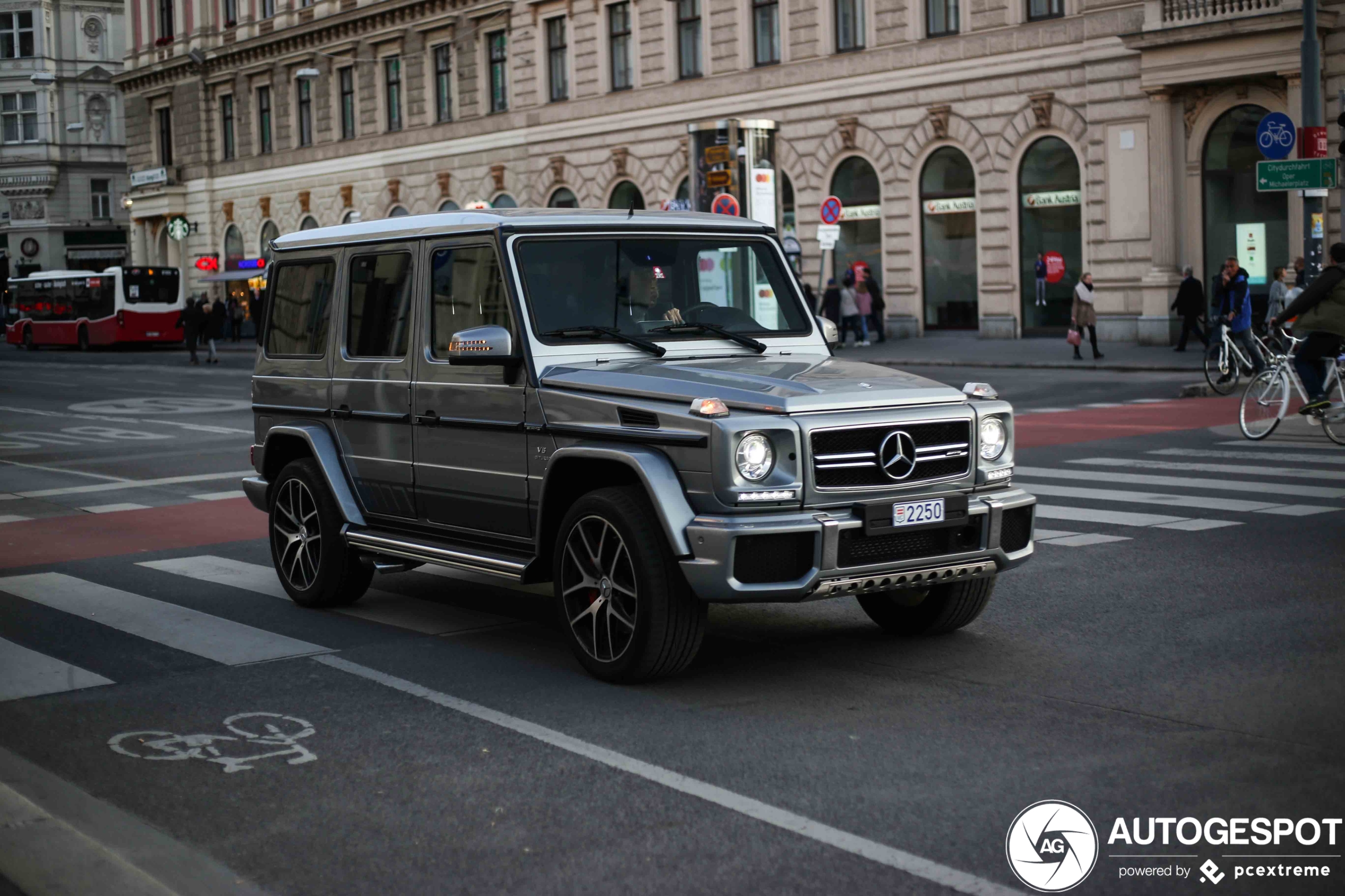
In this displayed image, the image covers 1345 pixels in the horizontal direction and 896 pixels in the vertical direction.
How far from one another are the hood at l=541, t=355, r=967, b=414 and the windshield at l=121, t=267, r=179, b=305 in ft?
173

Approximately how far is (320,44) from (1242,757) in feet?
179

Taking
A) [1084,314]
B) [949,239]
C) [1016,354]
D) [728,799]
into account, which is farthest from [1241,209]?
[728,799]

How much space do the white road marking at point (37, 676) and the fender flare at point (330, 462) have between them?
1.55 meters

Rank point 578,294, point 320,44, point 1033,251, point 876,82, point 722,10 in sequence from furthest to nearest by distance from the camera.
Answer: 1. point 320,44
2. point 722,10
3. point 876,82
4. point 1033,251
5. point 578,294

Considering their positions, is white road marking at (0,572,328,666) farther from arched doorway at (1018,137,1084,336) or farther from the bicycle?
arched doorway at (1018,137,1084,336)

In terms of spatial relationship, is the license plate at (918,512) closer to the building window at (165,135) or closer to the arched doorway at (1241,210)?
the arched doorway at (1241,210)

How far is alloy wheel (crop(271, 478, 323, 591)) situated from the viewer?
8633 millimetres

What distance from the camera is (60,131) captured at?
285 feet

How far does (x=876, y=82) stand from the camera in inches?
1444

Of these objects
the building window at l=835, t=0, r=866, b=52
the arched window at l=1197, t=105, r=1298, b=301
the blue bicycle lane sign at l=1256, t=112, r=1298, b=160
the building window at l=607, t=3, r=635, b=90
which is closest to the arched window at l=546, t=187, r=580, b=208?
the building window at l=607, t=3, r=635, b=90

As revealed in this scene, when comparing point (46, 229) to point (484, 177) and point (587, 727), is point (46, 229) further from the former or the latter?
point (587, 727)

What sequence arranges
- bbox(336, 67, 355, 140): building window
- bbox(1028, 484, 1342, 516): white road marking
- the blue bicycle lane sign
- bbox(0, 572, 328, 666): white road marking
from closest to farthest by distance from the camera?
bbox(0, 572, 328, 666): white road marking
bbox(1028, 484, 1342, 516): white road marking
the blue bicycle lane sign
bbox(336, 67, 355, 140): building window

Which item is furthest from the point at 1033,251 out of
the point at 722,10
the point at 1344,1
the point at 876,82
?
the point at 722,10

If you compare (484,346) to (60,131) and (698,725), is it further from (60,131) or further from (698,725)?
(60,131)
